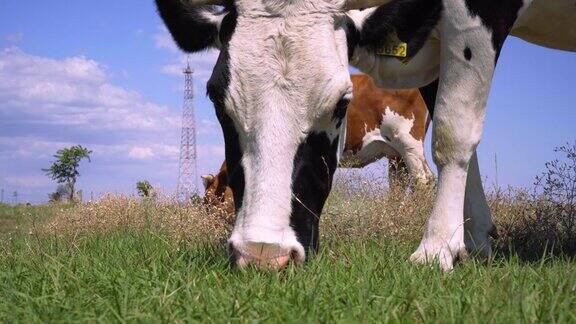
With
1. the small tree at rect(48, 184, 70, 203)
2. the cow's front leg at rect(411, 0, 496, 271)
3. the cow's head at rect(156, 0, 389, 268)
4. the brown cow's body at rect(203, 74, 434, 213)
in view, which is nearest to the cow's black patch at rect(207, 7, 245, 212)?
the cow's head at rect(156, 0, 389, 268)

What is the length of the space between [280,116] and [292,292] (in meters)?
1.21

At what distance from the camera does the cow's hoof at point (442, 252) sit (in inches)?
179

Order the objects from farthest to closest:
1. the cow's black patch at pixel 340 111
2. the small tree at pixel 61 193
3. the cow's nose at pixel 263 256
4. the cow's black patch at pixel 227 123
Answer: the small tree at pixel 61 193, the cow's black patch at pixel 340 111, the cow's black patch at pixel 227 123, the cow's nose at pixel 263 256

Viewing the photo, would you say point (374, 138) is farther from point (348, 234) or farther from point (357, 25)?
point (357, 25)

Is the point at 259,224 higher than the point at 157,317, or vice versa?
the point at 259,224

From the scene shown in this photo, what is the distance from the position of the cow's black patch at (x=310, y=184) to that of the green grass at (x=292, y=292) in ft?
0.57

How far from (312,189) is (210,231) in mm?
2953

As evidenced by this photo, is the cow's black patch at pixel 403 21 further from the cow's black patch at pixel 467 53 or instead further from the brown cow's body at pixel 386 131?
the brown cow's body at pixel 386 131

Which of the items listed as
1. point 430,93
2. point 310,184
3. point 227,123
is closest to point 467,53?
point 430,93

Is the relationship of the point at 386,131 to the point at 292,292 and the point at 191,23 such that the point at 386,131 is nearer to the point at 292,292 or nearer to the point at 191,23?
the point at 191,23

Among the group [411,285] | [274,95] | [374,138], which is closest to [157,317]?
[411,285]

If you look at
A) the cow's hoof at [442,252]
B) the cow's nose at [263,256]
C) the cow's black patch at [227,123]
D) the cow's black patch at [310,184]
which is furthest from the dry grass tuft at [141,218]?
the cow's nose at [263,256]

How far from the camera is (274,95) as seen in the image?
13.6 feet

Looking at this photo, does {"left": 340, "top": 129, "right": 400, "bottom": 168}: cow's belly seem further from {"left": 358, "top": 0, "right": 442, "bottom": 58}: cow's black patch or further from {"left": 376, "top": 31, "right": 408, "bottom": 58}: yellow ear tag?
{"left": 358, "top": 0, "right": 442, "bottom": 58}: cow's black patch
